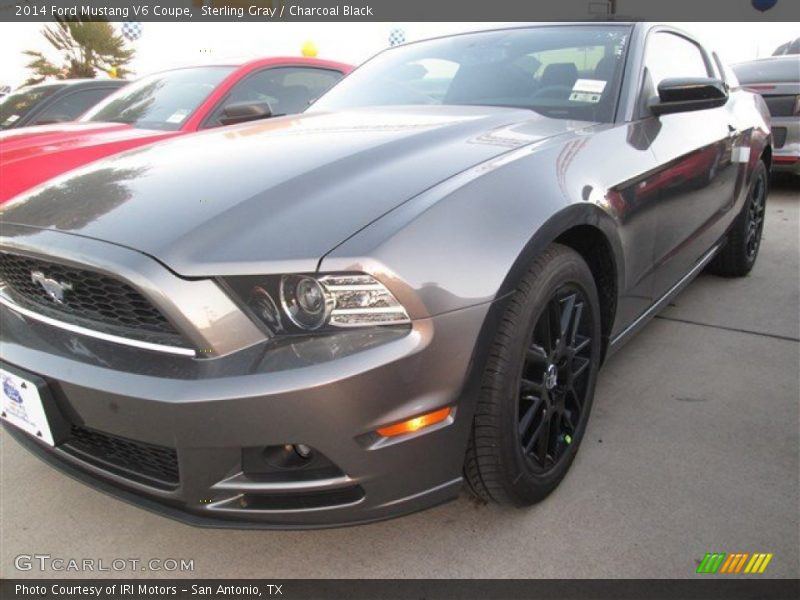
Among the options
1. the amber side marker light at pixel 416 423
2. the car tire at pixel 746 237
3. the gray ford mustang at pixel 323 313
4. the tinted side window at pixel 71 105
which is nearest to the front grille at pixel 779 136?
the car tire at pixel 746 237

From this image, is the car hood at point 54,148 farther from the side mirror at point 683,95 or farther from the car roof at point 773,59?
the car roof at point 773,59

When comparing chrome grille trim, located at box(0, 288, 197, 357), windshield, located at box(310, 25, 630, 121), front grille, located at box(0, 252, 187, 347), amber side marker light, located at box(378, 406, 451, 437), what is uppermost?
windshield, located at box(310, 25, 630, 121)

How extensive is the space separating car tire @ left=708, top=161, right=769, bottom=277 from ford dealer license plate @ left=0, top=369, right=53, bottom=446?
3547mm

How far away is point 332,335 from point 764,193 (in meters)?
3.79

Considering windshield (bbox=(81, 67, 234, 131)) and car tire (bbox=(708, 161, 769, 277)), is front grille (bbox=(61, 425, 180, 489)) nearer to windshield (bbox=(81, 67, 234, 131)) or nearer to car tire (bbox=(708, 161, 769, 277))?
windshield (bbox=(81, 67, 234, 131))

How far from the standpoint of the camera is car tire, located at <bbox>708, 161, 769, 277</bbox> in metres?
3.62

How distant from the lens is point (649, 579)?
61.7 inches

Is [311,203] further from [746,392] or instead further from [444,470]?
[746,392]

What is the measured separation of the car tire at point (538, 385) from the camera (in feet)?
4.87

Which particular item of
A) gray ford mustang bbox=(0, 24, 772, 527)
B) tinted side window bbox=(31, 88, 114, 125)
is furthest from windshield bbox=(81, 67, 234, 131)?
gray ford mustang bbox=(0, 24, 772, 527)

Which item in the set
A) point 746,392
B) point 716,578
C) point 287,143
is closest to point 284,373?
Answer: point 287,143

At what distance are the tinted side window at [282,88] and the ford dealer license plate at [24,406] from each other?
2.57 meters

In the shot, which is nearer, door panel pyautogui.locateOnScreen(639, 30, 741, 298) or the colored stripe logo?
the colored stripe logo

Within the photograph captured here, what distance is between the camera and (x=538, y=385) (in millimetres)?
1672
